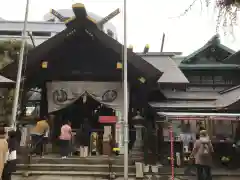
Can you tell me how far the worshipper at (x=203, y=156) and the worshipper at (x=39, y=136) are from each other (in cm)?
626

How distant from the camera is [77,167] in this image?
32.1 ft

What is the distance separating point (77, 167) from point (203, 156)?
472 centimetres

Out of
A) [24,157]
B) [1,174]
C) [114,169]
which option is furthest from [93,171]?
[1,174]

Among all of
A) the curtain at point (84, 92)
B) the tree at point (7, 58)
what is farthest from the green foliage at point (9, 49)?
the curtain at point (84, 92)

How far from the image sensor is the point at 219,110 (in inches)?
474

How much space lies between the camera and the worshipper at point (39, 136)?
35.4 ft

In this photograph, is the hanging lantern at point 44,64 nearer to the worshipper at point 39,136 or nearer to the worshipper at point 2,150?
the worshipper at point 39,136

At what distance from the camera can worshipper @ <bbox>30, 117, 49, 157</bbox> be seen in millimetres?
10805

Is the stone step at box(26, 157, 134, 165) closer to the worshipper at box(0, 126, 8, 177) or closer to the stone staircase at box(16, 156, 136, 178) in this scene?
the stone staircase at box(16, 156, 136, 178)

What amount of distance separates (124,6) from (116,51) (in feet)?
6.84

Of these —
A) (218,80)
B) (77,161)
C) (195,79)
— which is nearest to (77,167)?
(77,161)

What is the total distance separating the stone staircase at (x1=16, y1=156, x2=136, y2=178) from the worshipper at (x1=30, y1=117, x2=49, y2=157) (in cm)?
78

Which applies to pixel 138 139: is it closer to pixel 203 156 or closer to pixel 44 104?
pixel 203 156

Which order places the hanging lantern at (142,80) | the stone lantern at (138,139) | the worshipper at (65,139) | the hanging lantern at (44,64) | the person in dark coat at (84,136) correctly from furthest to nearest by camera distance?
the hanging lantern at (44,64)
the hanging lantern at (142,80)
the person in dark coat at (84,136)
the stone lantern at (138,139)
the worshipper at (65,139)
